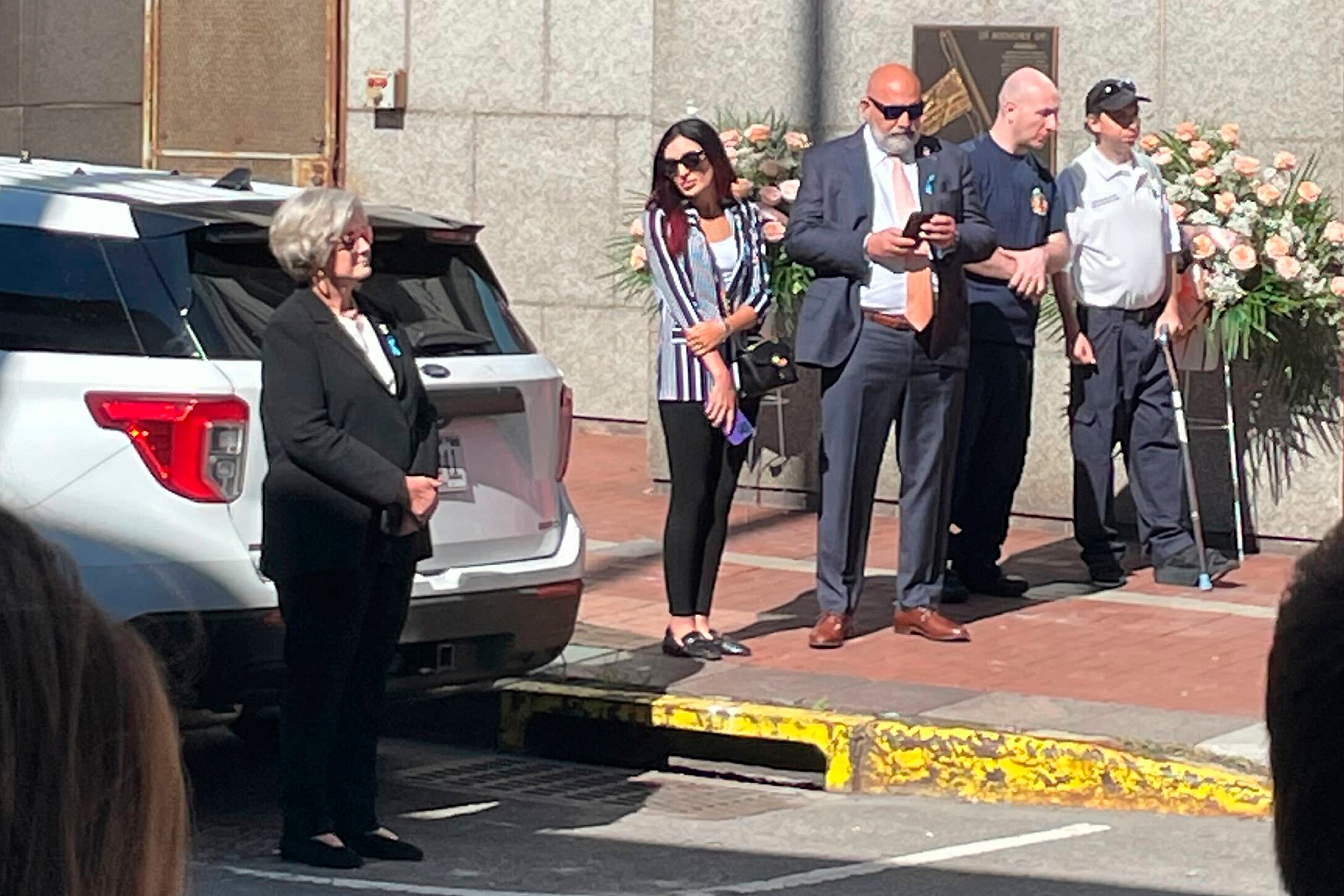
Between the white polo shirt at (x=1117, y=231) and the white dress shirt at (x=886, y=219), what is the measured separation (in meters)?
1.27

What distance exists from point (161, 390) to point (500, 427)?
3.67 feet

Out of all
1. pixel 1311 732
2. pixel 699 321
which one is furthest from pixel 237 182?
pixel 1311 732

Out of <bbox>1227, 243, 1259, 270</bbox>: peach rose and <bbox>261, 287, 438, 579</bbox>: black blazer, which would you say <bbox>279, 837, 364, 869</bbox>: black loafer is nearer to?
<bbox>261, 287, 438, 579</bbox>: black blazer

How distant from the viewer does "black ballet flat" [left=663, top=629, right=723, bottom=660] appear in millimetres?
8648

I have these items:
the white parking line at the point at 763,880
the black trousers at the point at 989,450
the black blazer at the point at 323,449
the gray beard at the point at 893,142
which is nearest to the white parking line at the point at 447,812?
the white parking line at the point at 763,880

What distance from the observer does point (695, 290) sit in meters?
8.48

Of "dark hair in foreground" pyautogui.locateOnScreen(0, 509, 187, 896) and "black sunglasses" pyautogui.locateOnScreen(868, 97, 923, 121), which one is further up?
"black sunglasses" pyautogui.locateOnScreen(868, 97, 923, 121)

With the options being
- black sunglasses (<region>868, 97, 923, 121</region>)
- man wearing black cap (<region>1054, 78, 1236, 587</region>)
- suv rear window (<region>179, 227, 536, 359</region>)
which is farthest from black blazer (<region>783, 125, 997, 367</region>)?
suv rear window (<region>179, 227, 536, 359</region>)

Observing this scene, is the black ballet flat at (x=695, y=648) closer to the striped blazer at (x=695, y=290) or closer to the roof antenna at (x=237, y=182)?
the striped blazer at (x=695, y=290)

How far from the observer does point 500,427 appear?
282 inches

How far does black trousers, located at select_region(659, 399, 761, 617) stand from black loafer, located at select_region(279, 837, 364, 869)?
7.80 feet

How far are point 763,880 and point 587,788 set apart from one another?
4.83ft

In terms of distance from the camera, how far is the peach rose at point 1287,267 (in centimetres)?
1020

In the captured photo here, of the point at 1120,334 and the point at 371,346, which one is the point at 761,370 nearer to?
the point at 1120,334
